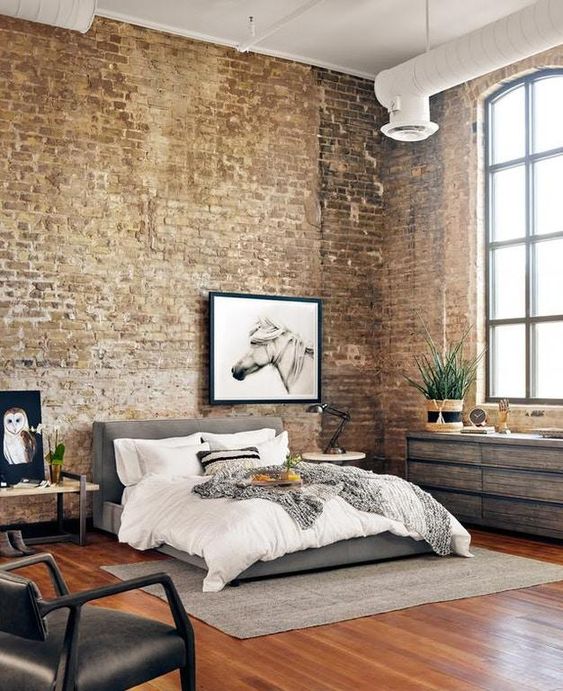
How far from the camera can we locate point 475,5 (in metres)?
7.85

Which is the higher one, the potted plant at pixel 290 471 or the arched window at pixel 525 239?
the arched window at pixel 525 239

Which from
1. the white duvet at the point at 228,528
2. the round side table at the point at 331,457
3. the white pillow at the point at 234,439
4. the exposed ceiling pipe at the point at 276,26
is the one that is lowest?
the white duvet at the point at 228,528

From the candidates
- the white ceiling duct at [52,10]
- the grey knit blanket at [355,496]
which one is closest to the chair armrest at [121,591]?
the grey knit blanket at [355,496]

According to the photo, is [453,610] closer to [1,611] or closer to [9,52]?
[1,611]

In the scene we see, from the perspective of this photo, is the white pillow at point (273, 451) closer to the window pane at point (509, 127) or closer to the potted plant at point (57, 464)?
the potted plant at point (57, 464)

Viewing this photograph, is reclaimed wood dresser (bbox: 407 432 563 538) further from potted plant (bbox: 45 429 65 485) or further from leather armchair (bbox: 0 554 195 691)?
leather armchair (bbox: 0 554 195 691)

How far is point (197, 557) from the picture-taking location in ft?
19.6

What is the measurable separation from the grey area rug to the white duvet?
0.18 m

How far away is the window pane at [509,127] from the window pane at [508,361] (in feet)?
5.66

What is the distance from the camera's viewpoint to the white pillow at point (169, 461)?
7418 millimetres

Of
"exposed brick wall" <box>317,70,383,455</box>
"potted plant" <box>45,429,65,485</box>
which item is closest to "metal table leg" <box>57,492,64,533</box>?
"potted plant" <box>45,429,65,485</box>

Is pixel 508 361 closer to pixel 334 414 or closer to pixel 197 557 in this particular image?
pixel 334 414

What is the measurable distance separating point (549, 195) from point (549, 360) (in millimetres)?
1570

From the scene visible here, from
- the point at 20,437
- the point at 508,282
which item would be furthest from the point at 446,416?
the point at 20,437
